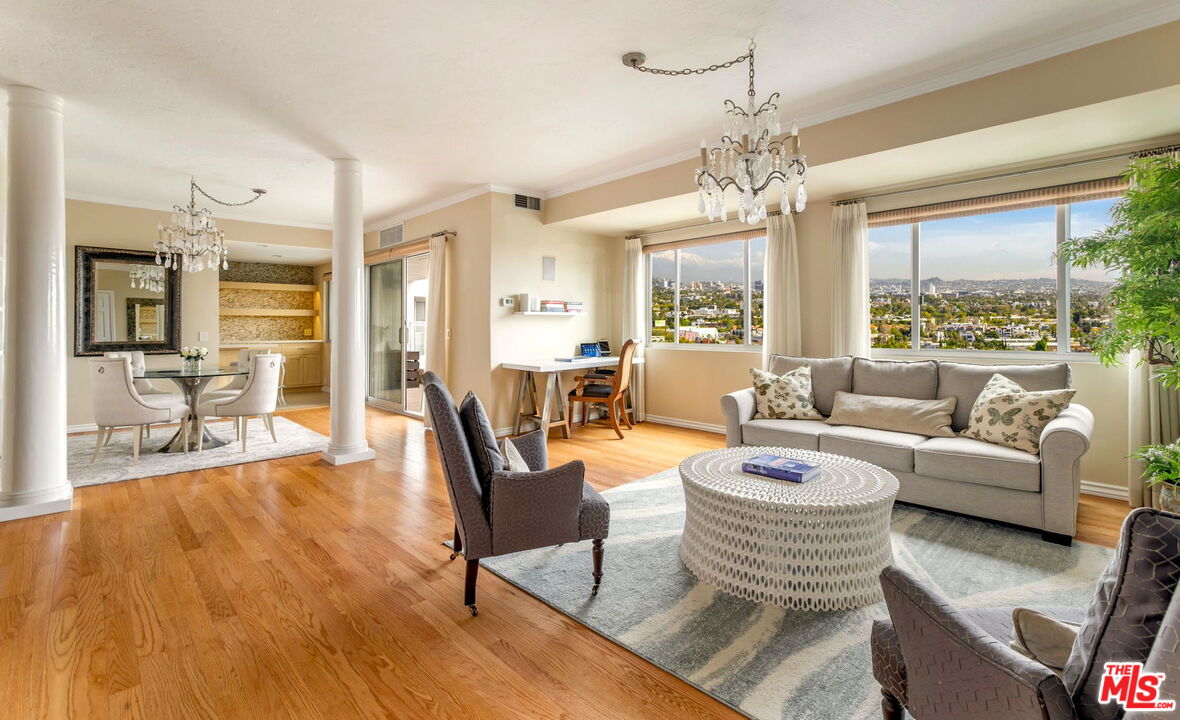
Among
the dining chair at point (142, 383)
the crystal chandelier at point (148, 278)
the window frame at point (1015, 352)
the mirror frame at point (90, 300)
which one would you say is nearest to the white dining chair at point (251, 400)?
the dining chair at point (142, 383)

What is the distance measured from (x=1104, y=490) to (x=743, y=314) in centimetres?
320

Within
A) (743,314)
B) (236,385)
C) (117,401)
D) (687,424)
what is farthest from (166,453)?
(743,314)

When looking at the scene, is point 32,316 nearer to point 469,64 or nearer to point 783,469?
point 469,64

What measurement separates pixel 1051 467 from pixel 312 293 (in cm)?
1056

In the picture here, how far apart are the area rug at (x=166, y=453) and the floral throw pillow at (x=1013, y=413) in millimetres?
5466

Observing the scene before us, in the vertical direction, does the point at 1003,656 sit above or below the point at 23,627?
above

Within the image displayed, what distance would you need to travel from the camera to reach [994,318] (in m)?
4.32

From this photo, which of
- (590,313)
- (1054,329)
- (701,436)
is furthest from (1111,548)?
(590,313)

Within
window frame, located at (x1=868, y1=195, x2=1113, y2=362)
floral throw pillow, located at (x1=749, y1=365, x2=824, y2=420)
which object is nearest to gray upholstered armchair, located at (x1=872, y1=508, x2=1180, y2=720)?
floral throw pillow, located at (x1=749, y1=365, x2=824, y2=420)

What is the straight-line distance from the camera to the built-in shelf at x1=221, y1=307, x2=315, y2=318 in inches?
367

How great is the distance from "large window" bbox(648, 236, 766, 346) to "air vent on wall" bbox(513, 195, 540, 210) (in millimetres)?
1529

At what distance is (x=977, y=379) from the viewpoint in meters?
3.81

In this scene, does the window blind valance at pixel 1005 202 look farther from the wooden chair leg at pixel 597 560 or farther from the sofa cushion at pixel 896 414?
the wooden chair leg at pixel 597 560

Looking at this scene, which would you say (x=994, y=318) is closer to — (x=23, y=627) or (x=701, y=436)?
(x=701, y=436)
